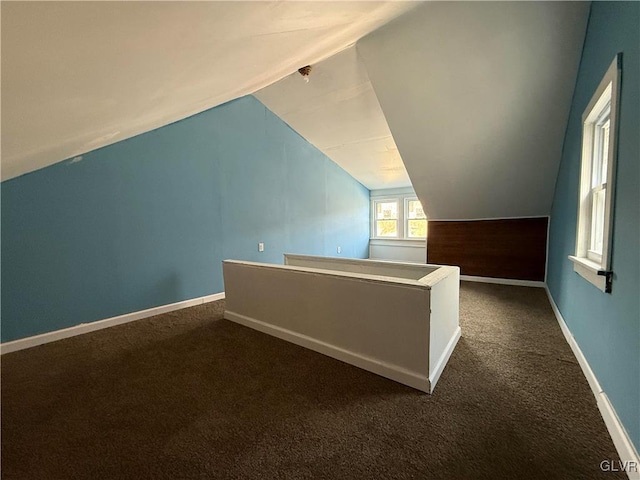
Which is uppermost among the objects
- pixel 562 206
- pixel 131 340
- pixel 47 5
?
pixel 47 5

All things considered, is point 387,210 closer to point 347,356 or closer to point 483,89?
point 483,89

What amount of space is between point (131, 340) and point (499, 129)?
4.50 metres

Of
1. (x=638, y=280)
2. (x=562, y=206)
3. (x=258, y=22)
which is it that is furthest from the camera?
(x=562, y=206)

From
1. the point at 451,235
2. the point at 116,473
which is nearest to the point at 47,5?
the point at 116,473

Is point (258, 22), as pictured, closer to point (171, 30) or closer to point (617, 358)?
point (171, 30)

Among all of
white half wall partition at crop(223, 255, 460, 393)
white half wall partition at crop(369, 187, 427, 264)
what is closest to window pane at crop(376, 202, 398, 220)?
white half wall partition at crop(369, 187, 427, 264)

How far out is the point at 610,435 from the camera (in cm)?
131

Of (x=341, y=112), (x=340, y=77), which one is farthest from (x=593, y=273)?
(x=341, y=112)

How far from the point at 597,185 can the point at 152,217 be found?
424cm

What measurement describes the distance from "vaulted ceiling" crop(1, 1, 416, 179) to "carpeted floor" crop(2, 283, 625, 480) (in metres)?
1.55

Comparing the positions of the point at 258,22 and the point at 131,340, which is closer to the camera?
the point at 258,22

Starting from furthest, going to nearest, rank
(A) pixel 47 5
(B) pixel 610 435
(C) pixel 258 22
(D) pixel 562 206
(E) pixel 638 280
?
(D) pixel 562 206 < (C) pixel 258 22 < (B) pixel 610 435 < (E) pixel 638 280 < (A) pixel 47 5

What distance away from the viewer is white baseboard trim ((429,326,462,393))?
1746mm

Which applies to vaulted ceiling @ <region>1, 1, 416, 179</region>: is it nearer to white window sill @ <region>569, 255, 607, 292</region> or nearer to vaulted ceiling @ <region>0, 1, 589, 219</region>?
vaulted ceiling @ <region>0, 1, 589, 219</region>
